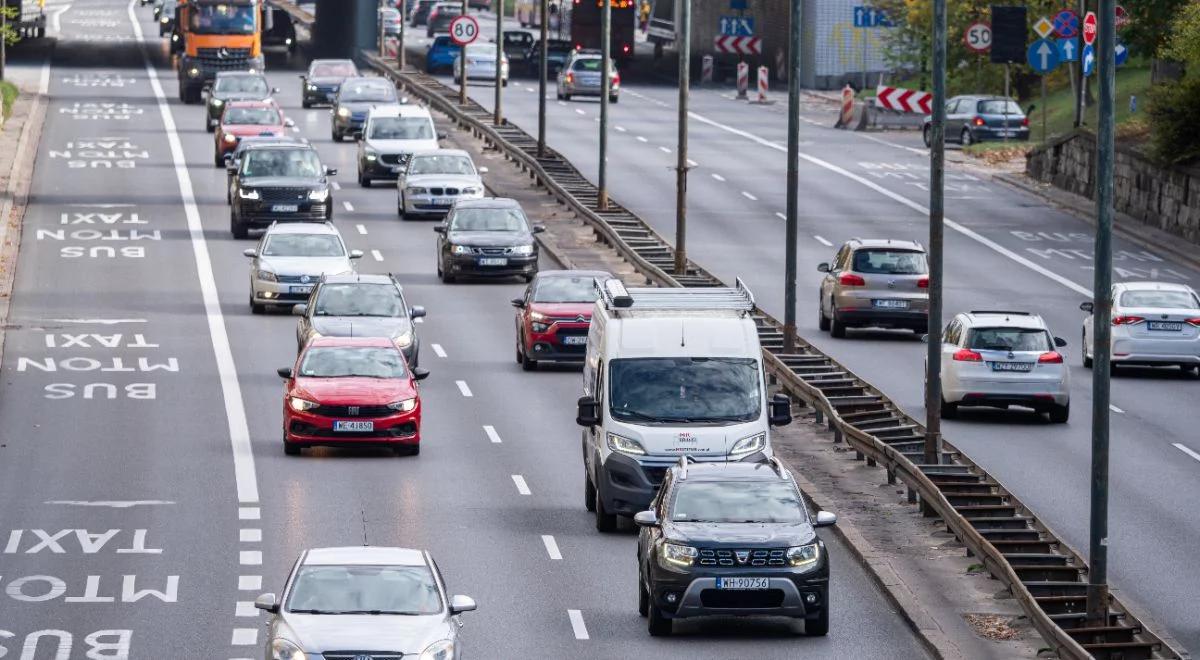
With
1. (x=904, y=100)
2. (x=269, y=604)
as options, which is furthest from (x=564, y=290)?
(x=904, y=100)

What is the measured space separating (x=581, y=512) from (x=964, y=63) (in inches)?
2588

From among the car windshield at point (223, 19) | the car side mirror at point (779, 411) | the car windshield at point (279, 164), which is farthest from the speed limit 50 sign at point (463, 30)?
the car side mirror at point (779, 411)

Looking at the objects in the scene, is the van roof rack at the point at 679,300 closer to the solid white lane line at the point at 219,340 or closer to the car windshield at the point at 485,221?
the solid white lane line at the point at 219,340

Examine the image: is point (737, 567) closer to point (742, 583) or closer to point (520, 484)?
point (742, 583)

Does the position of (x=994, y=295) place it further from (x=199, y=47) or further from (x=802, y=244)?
(x=199, y=47)

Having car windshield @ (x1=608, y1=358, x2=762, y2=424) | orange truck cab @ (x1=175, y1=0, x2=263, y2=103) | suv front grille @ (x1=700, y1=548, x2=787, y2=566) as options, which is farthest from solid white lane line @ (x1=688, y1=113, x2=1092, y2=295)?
suv front grille @ (x1=700, y1=548, x2=787, y2=566)

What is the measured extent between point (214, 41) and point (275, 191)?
34573 millimetres

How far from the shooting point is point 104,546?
87.0 ft

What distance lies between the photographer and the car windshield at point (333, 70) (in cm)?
8656

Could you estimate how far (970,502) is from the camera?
2772cm

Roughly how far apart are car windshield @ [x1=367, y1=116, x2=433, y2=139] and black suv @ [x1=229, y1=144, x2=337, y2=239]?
925 centimetres

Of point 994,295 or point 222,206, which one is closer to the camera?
point 994,295

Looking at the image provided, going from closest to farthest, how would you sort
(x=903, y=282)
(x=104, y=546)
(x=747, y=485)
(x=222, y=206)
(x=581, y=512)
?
(x=747, y=485) → (x=104, y=546) → (x=581, y=512) → (x=903, y=282) → (x=222, y=206)

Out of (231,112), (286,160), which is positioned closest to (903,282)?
(286,160)
